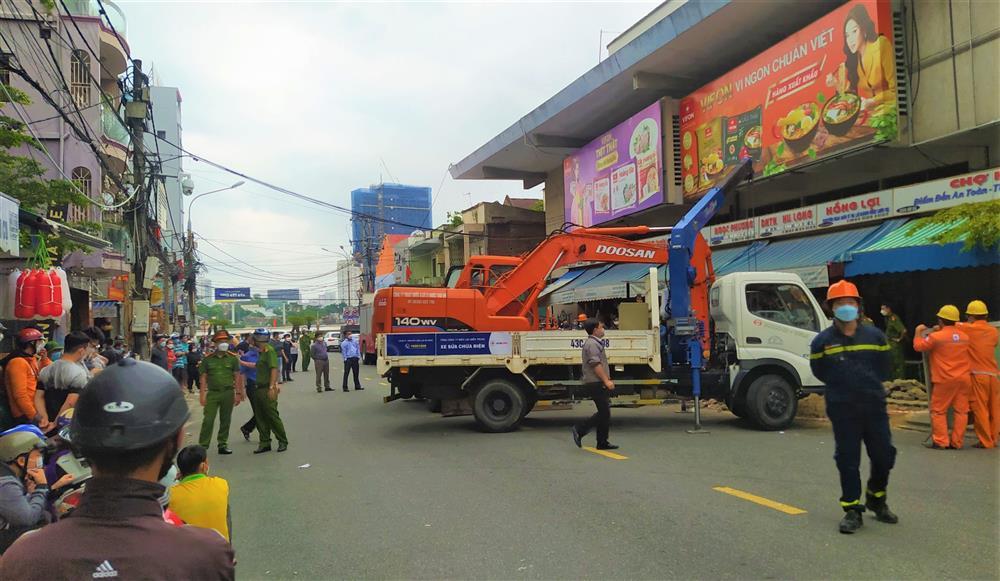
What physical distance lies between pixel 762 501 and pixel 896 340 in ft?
29.0

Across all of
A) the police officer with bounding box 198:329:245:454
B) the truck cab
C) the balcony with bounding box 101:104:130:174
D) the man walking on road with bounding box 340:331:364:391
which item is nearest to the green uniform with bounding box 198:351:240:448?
the police officer with bounding box 198:329:245:454

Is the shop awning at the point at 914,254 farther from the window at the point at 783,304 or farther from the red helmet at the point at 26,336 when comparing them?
the red helmet at the point at 26,336

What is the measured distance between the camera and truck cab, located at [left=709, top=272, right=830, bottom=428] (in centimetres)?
1030

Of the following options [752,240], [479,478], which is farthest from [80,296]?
[752,240]

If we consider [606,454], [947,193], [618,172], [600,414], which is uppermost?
[618,172]

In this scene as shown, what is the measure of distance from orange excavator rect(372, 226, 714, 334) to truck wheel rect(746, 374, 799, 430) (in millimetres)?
1551

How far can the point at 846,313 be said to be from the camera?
17.3ft

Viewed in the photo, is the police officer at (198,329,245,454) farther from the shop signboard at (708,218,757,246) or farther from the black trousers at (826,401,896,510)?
the shop signboard at (708,218,757,246)

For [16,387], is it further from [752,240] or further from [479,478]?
[752,240]

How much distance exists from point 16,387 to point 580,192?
72.6 ft

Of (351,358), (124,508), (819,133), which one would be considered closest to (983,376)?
(819,133)

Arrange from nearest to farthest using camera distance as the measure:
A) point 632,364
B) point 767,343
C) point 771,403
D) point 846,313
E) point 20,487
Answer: point 20,487, point 846,313, point 771,403, point 767,343, point 632,364

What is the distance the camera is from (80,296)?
20.7 metres

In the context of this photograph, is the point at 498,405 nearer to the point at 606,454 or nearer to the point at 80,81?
the point at 606,454
